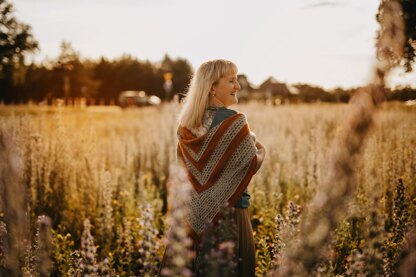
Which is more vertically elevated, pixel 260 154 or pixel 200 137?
pixel 200 137

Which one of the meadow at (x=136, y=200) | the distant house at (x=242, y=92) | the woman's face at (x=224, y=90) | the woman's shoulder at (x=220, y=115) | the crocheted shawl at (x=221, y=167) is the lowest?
the meadow at (x=136, y=200)

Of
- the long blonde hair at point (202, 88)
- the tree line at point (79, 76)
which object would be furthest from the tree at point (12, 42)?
the long blonde hair at point (202, 88)

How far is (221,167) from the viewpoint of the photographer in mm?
2631

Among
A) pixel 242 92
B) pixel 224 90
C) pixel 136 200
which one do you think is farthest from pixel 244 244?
pixel 242 92

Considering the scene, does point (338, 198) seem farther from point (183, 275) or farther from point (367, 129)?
point (183, 275)

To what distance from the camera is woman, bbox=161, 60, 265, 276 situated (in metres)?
2.61

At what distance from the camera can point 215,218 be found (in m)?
2.61

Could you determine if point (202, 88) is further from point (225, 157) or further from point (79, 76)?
point (79, 76)

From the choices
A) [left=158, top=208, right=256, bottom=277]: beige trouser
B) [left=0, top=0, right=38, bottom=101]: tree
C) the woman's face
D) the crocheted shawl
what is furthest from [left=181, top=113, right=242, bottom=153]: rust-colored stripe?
[left=0, top=0, right=38, bottom=101]: tree

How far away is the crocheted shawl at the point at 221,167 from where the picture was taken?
261cm

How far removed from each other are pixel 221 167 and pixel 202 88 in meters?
0.62

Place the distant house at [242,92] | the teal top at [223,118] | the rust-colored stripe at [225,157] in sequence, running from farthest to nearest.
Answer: the distant house at [242,92] → the teal top at [223,118] → the rust-colored stripe at [225,157]

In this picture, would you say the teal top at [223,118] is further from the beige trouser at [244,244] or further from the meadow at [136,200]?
the meadow at [136,200]

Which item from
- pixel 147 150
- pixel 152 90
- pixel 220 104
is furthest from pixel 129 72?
pixel 220 104
